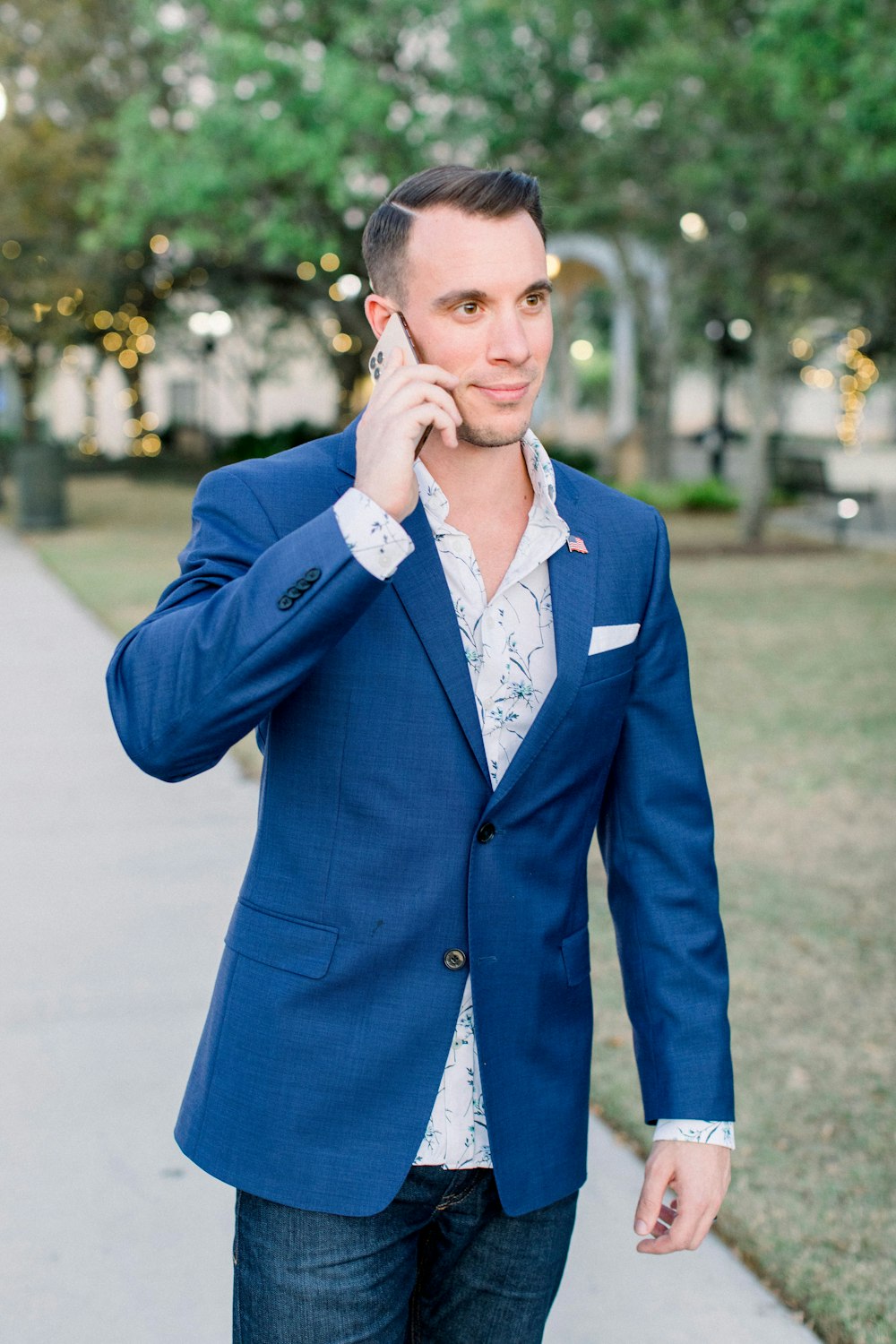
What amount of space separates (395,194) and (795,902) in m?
4.81

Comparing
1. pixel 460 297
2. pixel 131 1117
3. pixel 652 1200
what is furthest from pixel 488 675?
pixel 131 1117

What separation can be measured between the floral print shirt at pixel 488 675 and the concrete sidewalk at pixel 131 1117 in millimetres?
1539

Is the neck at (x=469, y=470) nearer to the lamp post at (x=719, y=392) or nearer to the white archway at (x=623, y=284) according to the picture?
the white archway at (x=623, y=284)

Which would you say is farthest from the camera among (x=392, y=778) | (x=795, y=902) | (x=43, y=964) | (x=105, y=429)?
(x=105, y=429)

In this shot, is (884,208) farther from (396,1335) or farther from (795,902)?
(396,1335)

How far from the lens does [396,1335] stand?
1.96 m

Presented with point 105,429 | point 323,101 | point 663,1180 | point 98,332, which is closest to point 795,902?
point 663,1180

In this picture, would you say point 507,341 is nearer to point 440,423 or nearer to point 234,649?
point 440,423

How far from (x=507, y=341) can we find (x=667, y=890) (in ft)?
2.64

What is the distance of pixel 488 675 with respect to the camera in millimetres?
1958

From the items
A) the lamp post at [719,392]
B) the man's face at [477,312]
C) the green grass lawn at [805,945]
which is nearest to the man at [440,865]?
the man's face at [477,312]

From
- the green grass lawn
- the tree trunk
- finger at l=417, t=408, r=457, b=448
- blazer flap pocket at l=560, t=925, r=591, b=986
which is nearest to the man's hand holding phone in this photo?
finger at l=417, t=408, r=457, b=448

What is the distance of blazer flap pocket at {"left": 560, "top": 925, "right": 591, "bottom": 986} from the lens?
2.03m

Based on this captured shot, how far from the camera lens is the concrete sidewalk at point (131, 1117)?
328cm
